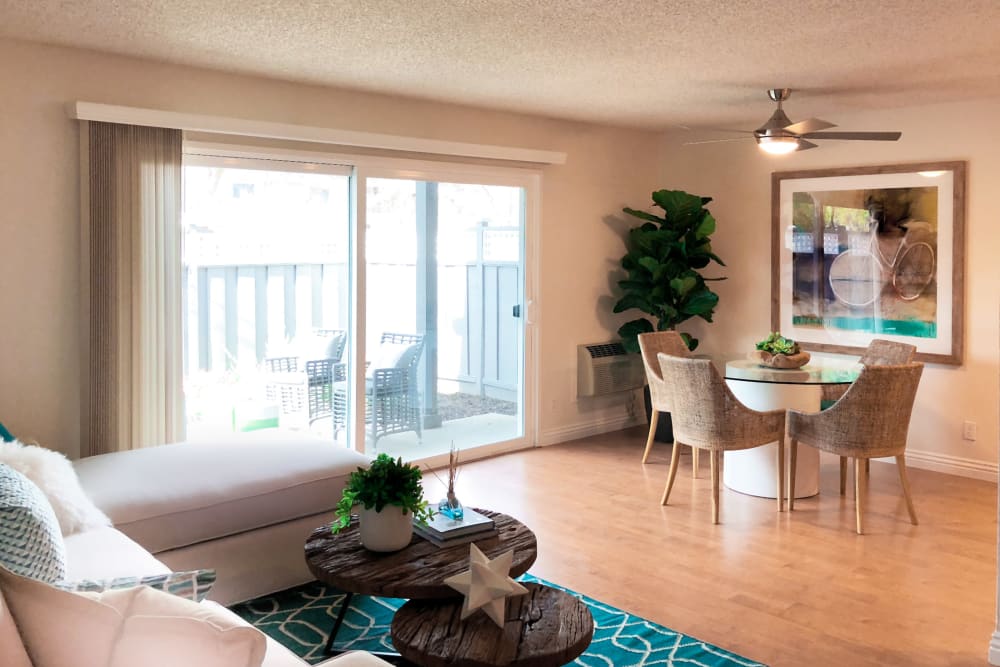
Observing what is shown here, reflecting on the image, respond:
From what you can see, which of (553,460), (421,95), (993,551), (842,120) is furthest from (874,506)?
(421,95)

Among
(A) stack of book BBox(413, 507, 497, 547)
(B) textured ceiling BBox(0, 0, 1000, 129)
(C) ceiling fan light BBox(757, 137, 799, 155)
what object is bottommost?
(A) stack of book BBox(413, 507, 497, 547)

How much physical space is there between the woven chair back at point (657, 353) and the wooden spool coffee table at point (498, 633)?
2609 millimetres

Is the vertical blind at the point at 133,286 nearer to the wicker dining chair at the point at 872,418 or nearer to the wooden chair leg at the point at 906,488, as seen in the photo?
the wicker dining chair at the point at 872,418

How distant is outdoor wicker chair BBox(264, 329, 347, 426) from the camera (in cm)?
498

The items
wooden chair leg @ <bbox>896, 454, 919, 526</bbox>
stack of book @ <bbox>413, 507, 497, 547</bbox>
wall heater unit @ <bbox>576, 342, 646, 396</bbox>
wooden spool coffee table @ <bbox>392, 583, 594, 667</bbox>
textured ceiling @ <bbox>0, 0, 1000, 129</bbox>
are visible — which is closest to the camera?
wooden spool coffee table @ <bbox>392, 583, 594, 667</bbox>

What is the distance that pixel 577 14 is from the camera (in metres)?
3.48

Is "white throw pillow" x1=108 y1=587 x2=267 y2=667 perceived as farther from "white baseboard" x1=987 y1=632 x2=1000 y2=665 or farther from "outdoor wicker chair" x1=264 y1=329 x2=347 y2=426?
"outdoor wicker chair" x1=264 y1=329 x2=347 y2=426

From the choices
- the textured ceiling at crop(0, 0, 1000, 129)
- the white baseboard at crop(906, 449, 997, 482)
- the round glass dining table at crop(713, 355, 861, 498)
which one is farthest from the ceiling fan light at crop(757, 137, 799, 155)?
the white baseboard at crop(906, 449, 997, 482)

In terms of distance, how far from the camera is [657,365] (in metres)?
5.57

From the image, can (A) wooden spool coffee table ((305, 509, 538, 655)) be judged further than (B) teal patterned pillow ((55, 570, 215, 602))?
Yes

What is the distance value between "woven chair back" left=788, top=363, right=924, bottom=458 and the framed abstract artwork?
1.49 meters

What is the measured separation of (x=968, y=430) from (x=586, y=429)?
2593mm

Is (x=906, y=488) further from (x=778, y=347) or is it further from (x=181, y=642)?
(x=181, y=642)

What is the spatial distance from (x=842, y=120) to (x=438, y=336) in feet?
10.3
